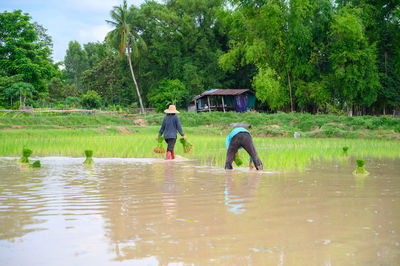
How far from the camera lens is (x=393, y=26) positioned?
32.5 meters

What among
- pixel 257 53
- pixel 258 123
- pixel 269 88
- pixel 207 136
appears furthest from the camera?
pixel 257 53

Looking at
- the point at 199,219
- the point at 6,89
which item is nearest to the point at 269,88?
the point at 6,89

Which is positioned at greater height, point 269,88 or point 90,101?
point 269,88

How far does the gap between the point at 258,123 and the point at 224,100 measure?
1312 cm

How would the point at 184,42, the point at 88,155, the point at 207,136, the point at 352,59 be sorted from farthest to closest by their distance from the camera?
1. the point at 184,42
2. the point at 352,59
3. the point at 207,136
4. the point at 88,155

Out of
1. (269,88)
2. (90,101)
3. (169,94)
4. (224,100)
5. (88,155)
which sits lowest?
(88,155)

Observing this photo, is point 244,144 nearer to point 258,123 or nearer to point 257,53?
point 258,123

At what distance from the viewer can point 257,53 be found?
3116 cm

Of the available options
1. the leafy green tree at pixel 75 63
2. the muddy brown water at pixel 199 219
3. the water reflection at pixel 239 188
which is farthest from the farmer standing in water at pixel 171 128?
the leafy green tree at pixel 75 63

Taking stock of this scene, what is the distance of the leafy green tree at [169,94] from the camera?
39.7m

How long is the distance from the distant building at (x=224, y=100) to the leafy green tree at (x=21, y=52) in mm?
14300

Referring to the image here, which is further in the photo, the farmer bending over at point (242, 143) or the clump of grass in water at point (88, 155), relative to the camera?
the clump of grass in water at point (88, 155)

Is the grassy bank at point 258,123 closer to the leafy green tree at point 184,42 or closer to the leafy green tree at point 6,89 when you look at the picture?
the leafy green tree at point 6,89

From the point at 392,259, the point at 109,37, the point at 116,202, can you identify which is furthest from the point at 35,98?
the point at 392,259
